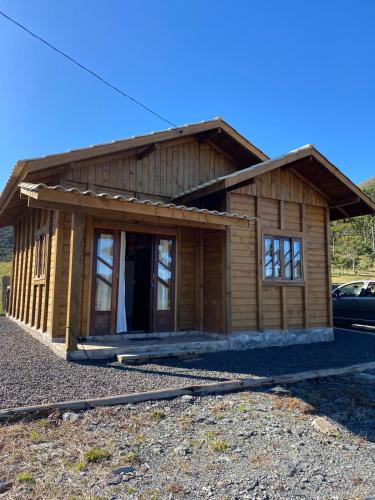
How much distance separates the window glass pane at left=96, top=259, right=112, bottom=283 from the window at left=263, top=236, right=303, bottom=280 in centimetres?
346

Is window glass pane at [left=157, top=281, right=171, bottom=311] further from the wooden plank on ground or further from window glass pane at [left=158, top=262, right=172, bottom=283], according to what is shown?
the wooden plank on ground

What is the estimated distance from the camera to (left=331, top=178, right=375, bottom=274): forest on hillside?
3466 cm

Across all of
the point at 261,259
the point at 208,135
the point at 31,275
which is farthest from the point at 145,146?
the point at 31,275

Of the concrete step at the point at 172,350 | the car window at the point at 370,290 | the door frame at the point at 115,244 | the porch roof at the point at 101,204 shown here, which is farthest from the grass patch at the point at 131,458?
the car window at the point at 370,290

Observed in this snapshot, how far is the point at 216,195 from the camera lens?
28.8ft

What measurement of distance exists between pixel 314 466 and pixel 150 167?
7.20 metres

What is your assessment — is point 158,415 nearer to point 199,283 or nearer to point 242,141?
point 199,283

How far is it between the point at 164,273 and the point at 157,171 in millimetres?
2392

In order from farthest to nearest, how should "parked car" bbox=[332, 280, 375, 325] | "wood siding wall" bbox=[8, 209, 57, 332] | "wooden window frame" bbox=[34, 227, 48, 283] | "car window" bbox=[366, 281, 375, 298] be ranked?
"car window" bbox=[366, 281, 375, 298]
"parked car" bbox=[332, 280, 375, 325]
"wooden window frame" bbox=[34, 227, 48, 283]
"wood siding wall" bbox=[8, 209, 57, 332]

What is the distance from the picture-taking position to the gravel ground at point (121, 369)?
15.4 ft

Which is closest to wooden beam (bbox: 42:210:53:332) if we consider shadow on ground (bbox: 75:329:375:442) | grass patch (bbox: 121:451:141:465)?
shadow on ground (bbox: 75:329:375:442)

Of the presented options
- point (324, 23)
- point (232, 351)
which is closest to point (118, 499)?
point (232, 351)

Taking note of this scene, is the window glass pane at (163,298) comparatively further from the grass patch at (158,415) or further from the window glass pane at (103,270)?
the grass patch at (158,415)

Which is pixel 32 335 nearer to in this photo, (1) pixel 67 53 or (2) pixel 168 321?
(2) pixel 168 321
